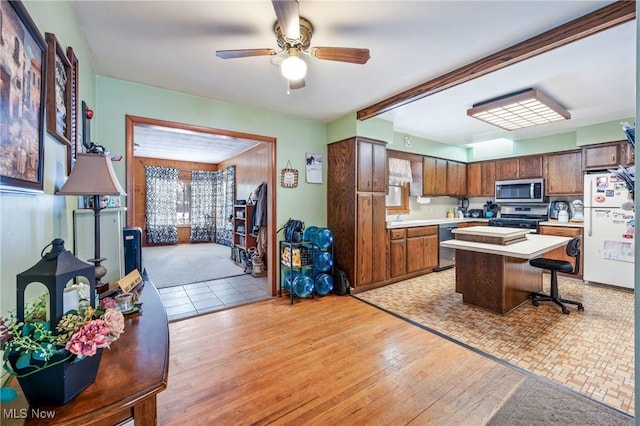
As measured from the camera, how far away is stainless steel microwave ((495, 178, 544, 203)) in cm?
496

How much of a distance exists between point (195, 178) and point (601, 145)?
9.38 metres

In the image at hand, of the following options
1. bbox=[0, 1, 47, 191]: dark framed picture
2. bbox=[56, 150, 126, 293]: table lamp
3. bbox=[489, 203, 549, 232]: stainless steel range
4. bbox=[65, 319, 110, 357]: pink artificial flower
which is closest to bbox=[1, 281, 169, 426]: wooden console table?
bbox=[65, 319, 110, 357]: pink artificial flower

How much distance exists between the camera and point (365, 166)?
3.91m

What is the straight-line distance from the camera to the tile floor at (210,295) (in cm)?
328

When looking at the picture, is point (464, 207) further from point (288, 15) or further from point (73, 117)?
point (73, 117)

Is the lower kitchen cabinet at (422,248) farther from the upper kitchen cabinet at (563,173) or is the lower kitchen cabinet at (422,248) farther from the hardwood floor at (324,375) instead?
the upper kitchen cabinet at (563,173)

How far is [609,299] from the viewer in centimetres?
353

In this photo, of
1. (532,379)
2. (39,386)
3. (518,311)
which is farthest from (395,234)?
(39,386)

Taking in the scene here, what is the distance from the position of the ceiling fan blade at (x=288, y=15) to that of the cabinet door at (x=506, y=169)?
5402 mm

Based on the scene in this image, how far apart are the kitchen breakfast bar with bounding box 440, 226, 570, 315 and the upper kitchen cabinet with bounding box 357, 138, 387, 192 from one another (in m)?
1.30

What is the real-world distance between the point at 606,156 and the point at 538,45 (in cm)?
346

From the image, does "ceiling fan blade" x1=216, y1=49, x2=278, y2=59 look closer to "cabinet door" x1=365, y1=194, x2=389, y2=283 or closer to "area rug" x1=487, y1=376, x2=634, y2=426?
"cabinet door" x1=365, y1=194, x2=389, y2=283

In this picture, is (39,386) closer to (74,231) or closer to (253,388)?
(74,231)

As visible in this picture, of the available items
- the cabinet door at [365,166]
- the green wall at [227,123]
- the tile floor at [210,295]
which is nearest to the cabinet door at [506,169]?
the cabinet door at [365,166]
